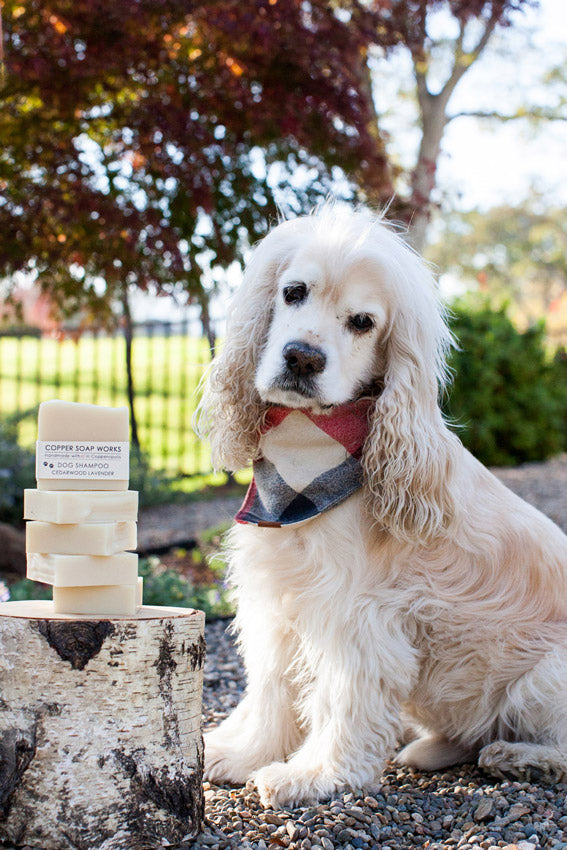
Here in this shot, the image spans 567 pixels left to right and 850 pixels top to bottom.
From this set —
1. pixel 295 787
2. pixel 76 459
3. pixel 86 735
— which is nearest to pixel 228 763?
pixel 295 787

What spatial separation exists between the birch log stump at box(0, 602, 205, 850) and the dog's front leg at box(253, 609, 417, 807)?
54cm

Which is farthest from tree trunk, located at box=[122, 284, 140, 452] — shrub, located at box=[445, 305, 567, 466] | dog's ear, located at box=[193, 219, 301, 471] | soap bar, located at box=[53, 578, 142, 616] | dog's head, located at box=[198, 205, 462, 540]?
soap bar, located at box=[53, 578, 142, 616]

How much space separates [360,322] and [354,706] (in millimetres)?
1251

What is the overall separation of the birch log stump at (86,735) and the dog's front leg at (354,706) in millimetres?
537

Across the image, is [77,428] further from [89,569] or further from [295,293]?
[295,293]

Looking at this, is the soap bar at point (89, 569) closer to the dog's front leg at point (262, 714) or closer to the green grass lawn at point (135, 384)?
the dog's front leg at point (262, 714)

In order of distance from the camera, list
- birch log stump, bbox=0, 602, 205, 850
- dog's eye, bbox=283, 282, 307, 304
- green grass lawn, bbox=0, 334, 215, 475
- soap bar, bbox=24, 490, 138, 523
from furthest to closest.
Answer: green grass lawn, bbox=0, 334, 215, 475 < dog's eye, bbox=283, 282, 307, 304 < soap bar, bbox=24, 490, 138, 523 < birch log stump, bbox=0, 602, 205, 850

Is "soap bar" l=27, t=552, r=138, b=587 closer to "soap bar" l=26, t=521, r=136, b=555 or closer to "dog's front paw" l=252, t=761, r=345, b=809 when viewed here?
"soap bar" l=26, t=521, r=136, b=555

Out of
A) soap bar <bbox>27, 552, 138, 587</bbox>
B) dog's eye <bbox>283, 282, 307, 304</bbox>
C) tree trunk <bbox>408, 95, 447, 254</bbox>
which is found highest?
tree trunk <bbox>408, 95, 447, 254</bbox>

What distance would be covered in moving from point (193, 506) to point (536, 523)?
5.97m

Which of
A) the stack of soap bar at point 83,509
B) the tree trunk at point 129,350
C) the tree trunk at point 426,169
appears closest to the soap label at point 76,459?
the stack of soap bar at point 83,509

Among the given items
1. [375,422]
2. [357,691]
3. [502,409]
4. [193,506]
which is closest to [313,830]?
[357,691]

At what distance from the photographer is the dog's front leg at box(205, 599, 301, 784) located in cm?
289

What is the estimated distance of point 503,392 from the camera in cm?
1034
